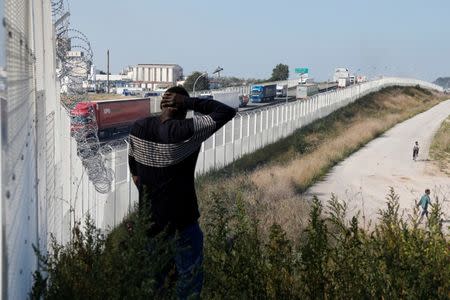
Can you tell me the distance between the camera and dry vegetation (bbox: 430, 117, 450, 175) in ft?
107

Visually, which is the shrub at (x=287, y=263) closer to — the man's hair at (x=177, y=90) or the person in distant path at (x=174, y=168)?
the person in distant path at (x=174, y=168)

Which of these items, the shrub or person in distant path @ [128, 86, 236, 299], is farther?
person in distant path @ [128, 86, 236, 299]

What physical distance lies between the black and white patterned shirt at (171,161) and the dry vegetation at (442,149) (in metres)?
27.3

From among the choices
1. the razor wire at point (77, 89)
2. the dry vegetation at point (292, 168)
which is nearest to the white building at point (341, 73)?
the dry vegetation at point (292, 168)

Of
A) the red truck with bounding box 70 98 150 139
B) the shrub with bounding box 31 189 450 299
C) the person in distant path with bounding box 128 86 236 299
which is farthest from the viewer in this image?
the red truck with bounding box 70 98 150 139

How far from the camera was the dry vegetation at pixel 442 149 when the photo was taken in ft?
107

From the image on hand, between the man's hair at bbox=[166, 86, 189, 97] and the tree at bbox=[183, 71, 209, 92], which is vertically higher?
the man's hair at bbox=[166, 86, 189, 97]

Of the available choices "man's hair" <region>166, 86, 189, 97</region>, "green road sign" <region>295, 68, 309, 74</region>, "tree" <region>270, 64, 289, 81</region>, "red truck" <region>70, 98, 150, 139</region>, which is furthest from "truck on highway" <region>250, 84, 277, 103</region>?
"man's hair" <region>166, 86, 189, 97</region>

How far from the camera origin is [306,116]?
135ft

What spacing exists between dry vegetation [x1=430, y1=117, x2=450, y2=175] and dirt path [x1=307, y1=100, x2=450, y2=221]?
1.28 feet

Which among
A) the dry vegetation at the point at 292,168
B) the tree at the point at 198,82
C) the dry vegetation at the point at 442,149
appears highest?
the tree at the point at 198,82

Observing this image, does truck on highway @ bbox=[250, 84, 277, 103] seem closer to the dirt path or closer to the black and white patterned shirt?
the dirt path

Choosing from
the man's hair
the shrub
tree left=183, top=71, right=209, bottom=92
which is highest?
the man's hair

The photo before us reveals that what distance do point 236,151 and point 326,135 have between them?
15982 mm
